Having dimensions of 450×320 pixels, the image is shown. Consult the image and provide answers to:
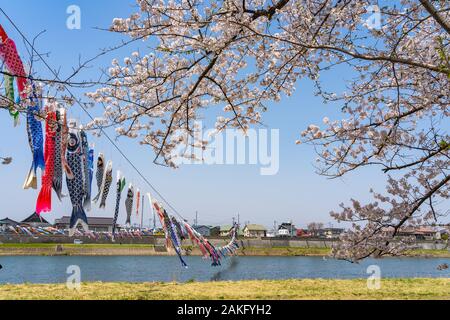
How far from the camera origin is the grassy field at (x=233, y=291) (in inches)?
324

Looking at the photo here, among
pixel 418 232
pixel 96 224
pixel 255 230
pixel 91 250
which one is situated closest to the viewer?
pixel 418 232

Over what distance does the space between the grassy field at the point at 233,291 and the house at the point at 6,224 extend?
5853cm

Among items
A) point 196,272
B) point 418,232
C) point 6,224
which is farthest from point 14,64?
point 6,224

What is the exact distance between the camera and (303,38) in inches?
193

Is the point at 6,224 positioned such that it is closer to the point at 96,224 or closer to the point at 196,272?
the point at 96,224

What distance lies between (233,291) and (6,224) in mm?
Result: 67407

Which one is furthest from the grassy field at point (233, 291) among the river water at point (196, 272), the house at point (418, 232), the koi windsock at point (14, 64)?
the koi windsock at point (14, 64)

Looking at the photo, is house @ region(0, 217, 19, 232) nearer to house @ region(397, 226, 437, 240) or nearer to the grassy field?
the grassy field

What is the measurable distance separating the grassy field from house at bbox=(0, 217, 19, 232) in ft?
192

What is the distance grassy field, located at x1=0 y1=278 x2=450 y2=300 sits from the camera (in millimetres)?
8219

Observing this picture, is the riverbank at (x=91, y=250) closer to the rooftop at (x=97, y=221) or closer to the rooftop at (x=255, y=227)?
the rooftop at (x=97, y=221)

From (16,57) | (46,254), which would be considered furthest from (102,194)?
(46,254)

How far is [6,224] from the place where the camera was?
66.4 metres

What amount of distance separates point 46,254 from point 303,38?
54.0 meters
